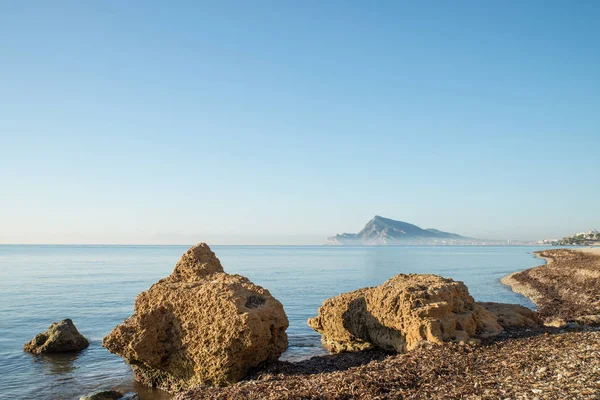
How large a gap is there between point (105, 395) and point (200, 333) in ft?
9.90

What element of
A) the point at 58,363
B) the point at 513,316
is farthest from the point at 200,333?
the point at 513,316

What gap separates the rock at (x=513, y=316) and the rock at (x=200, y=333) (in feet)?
23.5

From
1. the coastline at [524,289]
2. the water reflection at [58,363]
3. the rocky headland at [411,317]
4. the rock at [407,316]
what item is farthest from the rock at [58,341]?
the coastline at [524,289]

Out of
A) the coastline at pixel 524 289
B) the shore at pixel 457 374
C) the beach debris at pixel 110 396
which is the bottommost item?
the coastline at pixel 524 289

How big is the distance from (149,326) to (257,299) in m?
3.03

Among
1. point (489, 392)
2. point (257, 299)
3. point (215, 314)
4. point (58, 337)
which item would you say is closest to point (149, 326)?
point (215, 314)

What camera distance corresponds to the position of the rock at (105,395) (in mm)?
11820

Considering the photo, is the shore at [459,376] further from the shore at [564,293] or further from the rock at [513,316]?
the shore at [564,293]

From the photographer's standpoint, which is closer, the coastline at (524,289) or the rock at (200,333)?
the rock at (200,333)

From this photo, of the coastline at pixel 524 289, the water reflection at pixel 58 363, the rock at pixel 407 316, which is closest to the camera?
the rock at pixel 407 316

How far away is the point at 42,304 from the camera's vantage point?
30.6 metres

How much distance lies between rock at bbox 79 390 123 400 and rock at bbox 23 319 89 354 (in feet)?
20.5

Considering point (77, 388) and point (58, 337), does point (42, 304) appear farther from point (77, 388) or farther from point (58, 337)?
point (77, 388)

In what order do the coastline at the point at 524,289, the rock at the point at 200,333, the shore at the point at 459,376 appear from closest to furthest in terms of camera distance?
the shore at the point at 459,376 < the rock at the point at 200,333 < the coastline at the point at 524,289
